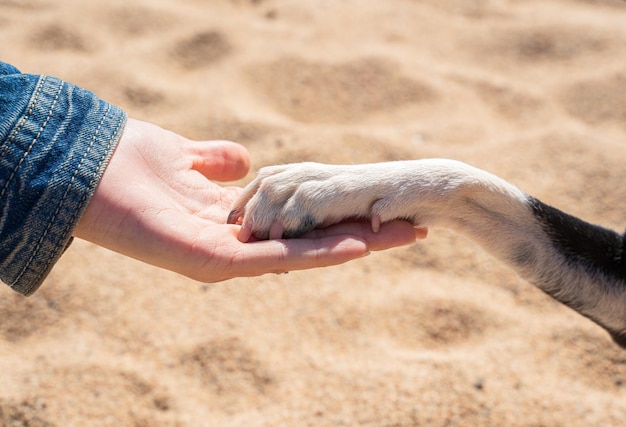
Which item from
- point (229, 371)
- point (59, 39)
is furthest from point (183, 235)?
point (59, 39)

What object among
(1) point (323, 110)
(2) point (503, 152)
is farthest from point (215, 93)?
(2) point (503, 152)

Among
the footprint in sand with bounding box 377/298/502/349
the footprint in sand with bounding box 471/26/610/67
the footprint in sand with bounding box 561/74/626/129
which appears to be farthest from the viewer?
the footprint in sand with bounding box 471/26/610/67

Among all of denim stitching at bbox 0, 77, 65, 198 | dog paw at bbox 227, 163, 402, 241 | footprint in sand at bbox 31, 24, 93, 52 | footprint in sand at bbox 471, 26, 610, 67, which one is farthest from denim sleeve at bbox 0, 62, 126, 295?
footprint in sand at bbox 471, 26, 610, 67

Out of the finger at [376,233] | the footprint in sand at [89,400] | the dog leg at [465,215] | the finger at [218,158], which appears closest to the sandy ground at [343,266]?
the footprint in sand at [89,400]

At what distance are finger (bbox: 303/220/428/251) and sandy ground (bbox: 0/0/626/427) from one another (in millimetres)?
678

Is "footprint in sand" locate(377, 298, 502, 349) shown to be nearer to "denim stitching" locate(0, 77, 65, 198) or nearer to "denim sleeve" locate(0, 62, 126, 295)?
"denim sleeve" locate(0, 62, 126, 295)

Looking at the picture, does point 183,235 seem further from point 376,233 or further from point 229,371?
point 229,371

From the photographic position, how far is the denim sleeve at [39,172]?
1.79 metres

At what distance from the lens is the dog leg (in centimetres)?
195

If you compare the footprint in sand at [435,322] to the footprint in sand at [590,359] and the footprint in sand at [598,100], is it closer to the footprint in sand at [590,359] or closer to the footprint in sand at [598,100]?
the footprint in sand at [590,359]

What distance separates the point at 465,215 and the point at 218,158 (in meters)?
0.95

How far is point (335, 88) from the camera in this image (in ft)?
12.7

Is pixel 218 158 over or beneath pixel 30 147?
beneath

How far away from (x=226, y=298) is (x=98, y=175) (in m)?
1.02
